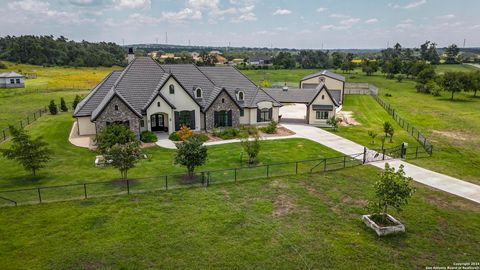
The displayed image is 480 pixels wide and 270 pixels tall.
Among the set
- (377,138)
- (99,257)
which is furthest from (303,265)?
(377,138)

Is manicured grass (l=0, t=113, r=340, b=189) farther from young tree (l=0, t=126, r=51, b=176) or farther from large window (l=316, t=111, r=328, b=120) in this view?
large window (l=316, t=111, r=328, b=120)

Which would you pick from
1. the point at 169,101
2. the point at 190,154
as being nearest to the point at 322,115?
the point at 169,101

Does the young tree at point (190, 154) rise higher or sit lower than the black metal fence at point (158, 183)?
higher

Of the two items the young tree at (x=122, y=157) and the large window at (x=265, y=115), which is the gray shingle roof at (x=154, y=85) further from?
the young tree at (x=122, y=157)

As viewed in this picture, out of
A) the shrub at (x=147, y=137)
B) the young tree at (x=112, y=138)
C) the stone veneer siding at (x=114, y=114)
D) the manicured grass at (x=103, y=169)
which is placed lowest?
the manicured grass at (x=103, y=169)

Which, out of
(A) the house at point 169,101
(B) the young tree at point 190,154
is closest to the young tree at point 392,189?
(B) the young tree at point 190,154

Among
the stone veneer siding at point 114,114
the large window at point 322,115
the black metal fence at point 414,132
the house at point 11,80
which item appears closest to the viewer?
the black metal fence at point 414,132

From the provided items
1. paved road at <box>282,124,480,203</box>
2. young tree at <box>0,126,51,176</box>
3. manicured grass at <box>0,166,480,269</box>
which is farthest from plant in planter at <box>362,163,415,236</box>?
young tree at <box>0,126,51,176</box>
